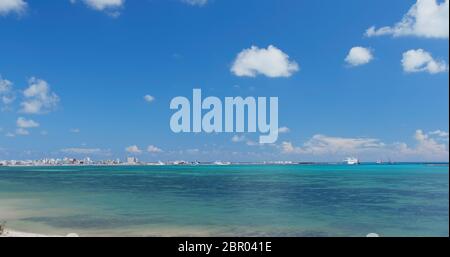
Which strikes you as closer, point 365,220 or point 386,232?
point 386,232

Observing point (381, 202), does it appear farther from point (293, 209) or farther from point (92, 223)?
point (92, 223)

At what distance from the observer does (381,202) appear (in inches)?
1176

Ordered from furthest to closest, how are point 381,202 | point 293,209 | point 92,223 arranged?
point 381,202
point 293,209
point 92,223
